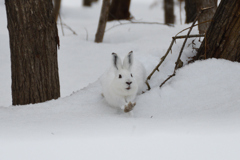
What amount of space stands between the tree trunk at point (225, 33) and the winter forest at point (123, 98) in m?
0.01

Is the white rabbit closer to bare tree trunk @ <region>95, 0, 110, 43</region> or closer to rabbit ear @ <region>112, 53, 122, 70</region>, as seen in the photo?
rabbit ear @ <region>112, 53, 122, 70</region>

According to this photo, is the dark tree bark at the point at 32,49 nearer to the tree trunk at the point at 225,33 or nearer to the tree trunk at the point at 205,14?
the tree trunk at the point at 225,33

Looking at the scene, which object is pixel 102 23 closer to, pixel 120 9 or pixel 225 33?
pixel 120 9

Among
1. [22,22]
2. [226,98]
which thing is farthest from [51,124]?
[226,98]

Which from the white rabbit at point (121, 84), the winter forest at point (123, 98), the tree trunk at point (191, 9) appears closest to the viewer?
the winter forest at point (123, 98)

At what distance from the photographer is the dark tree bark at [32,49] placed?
3729 mm

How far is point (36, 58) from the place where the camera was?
3838 mm

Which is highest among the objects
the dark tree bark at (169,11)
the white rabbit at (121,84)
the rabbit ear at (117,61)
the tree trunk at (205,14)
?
the tree trunk at (205,14)

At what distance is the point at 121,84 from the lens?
343cm

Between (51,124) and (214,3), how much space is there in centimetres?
389

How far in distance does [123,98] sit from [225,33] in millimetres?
1378

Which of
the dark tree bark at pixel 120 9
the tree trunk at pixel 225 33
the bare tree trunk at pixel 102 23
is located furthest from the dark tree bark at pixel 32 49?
the dark tree bark at pixel 120 9

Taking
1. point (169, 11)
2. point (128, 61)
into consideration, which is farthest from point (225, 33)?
point (169, 11)

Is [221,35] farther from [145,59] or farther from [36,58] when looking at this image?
[36,58]
